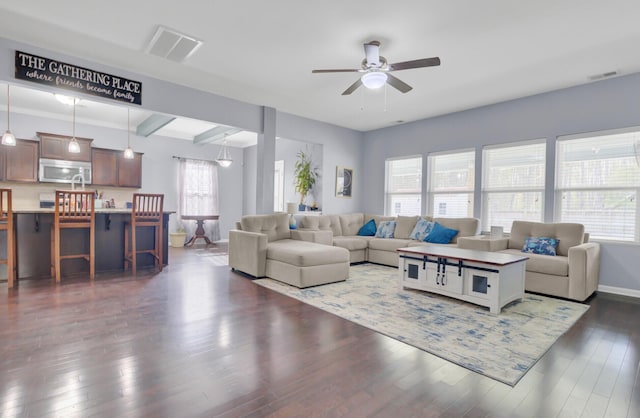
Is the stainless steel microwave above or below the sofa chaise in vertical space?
above

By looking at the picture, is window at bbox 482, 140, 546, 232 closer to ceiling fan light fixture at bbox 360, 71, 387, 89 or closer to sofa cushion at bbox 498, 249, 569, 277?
sofa cushion at bbox 498, 249, 569, 277

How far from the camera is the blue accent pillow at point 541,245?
4.29m

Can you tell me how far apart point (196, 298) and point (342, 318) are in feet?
5.59

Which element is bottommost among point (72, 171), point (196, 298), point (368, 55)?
point (196, 298)

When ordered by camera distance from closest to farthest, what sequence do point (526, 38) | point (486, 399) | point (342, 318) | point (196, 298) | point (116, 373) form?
point (486, 399) < point (116, 373) < point (342, 318) < point (526, 38) < point (196, 298)

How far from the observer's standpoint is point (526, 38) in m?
3.33

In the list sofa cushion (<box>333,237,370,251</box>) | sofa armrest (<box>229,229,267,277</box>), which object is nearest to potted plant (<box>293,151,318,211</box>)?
sofa cushion (<box>333,237,370,251</box>)

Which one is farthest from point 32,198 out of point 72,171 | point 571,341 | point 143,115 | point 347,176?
point 571,341

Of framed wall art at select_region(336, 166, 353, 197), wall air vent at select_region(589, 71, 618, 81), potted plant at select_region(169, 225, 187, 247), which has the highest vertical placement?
wall air vent at select_region(589, 71, 618, 81)

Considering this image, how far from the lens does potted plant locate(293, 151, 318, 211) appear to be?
706 centimetres

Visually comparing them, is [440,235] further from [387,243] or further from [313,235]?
[313,235]

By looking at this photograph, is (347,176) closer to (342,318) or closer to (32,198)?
(342,318)

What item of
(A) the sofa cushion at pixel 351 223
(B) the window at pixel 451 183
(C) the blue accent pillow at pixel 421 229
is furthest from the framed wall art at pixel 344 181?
(C) the blue accent pillow at pixel 421 229

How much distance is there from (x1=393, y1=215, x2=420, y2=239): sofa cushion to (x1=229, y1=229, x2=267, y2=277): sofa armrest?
2695mm
